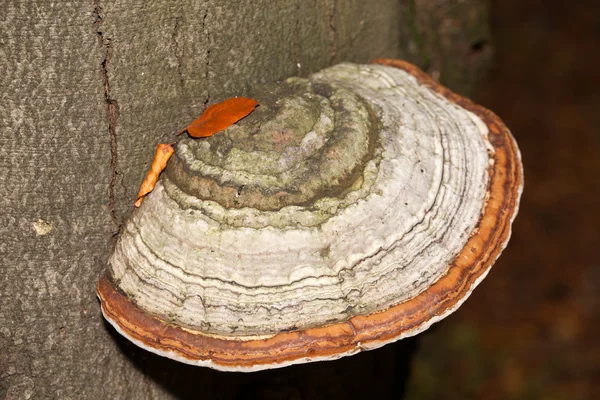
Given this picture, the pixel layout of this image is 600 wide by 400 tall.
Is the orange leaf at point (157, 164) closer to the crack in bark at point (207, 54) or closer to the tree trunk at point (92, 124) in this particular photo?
the tree trunk at point (92, 124)

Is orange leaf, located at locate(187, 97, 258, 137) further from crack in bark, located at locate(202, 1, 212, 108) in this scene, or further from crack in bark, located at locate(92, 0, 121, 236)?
crack in bark, located at locate(92, 0, 121, 236)

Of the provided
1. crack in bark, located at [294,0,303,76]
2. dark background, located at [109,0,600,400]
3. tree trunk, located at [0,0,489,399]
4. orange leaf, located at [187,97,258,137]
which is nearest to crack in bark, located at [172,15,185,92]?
tree trunk, located at [0,0,489,399]

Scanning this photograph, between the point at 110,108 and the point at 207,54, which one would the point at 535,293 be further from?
the point at 110,108

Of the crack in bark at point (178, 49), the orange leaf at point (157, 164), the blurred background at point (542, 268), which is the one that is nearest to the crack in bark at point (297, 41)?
the crack in bark at point (178, 49)

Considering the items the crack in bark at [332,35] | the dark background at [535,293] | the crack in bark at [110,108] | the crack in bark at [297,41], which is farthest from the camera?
the dark background at [535,293]

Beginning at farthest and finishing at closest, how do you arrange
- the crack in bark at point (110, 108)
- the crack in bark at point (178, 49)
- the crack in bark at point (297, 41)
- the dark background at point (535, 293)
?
1. the dark background at point (535, 293)
2. the crack in bark at point (297, 41)
3. the crack in bark at point (178, 49)
4. the crack in bark at point (110, 108)

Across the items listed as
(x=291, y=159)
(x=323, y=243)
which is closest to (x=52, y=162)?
(x=291, y=159)
